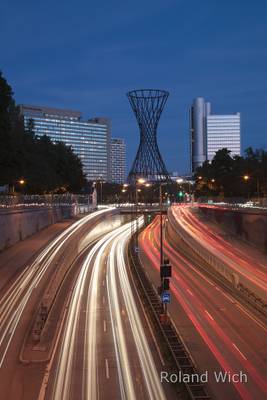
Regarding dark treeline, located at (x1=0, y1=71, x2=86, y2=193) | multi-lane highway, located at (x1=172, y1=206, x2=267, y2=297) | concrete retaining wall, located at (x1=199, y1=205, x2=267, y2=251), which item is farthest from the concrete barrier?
dark treeline, located at (x1=0, y1=71, x2=86, y2=193)

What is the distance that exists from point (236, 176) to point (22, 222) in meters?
65.1

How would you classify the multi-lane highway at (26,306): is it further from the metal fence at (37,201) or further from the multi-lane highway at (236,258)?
the multi-lane highway at (236,258)

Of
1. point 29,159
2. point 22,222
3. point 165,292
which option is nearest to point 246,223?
point 22,222

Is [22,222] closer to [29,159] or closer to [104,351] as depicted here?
[29,159]

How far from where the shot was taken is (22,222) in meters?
68.4

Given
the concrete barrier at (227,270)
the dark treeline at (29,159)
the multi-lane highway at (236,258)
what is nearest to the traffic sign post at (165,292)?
the concrete barrier at (227,270)

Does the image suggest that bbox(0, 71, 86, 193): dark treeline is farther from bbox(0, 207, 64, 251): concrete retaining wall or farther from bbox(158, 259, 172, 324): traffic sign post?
bbox(158, 259, 172, 324): traffic sign post

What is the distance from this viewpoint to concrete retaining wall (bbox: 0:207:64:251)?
193ft

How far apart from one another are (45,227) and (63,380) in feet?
199

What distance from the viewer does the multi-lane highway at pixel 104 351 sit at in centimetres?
2197

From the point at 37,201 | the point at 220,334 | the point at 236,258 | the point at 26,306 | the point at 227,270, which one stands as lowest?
the point at 220,334

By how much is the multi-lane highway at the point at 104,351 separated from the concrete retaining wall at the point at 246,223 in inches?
932

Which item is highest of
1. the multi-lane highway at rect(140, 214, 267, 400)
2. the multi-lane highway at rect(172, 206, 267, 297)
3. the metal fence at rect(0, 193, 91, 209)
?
the metal fence at rect(0, 193, 91, 209)

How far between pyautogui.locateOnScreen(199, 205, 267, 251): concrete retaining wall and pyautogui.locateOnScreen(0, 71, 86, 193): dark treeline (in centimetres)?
2809
